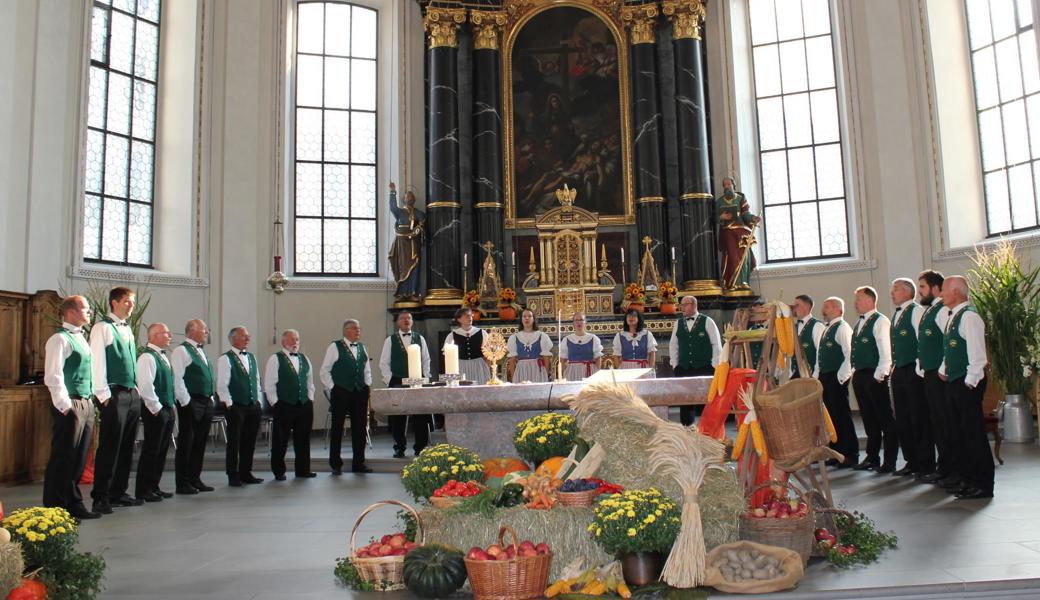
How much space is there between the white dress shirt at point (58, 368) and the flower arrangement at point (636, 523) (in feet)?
16.4

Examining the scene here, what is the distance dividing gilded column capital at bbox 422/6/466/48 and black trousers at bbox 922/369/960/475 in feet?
39.1

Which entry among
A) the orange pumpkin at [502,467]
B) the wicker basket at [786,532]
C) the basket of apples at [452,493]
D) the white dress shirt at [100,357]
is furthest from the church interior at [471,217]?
the wicker basket at [786,532]

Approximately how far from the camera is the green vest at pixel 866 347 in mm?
9156

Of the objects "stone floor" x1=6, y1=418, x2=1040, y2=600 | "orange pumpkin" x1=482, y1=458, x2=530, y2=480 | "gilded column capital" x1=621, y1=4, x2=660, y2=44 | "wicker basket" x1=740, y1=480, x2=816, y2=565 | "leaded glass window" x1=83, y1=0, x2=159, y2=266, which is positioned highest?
"gilded column capital" x1=621, y1=4, x2=660, y2=44

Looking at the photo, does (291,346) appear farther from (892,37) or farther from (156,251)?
(892,37)

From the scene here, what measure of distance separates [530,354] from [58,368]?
5771mm

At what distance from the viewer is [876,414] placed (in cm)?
935

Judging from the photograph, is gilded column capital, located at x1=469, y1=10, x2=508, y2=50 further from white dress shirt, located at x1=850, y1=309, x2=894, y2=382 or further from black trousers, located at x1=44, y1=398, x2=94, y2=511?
black trousers, located at x1=44, y1=398, x2=94, y2=511

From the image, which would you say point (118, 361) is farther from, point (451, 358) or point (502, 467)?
point (502, 467)

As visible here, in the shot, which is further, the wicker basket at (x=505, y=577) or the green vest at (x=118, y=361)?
the green vest at (x=118, y=361)

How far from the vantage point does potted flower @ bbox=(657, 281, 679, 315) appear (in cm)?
1527

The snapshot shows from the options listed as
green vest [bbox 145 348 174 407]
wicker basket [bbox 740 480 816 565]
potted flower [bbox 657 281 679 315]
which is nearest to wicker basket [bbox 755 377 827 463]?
wicker basket [bbox 740 480 816 565]

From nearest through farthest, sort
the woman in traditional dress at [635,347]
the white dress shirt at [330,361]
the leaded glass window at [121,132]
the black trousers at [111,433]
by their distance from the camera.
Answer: the black trousers at [111,433] → the white dress shirt at [330,361] → the woman in traditional dress at [635,347] → the leaded glass window at [121,132]

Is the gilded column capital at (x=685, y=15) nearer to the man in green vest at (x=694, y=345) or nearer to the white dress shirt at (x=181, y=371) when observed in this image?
the man in green vest at (x=694, y=345)
